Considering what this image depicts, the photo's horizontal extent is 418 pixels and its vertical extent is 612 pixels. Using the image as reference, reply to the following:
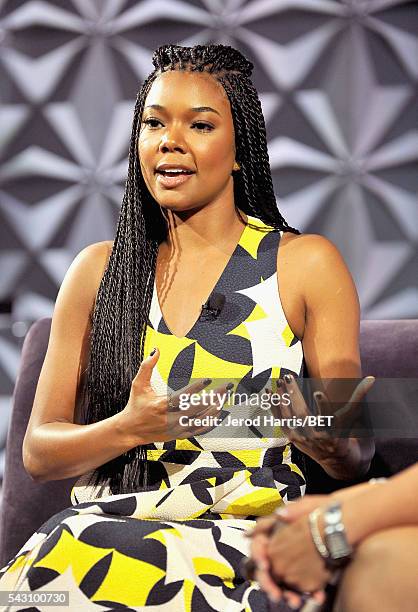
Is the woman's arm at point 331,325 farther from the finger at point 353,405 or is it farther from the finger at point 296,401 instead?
the finger at point 296,401

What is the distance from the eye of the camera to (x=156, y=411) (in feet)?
4.97

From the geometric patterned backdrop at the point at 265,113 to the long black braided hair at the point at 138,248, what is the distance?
1.12 m

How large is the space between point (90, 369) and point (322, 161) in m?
1.48

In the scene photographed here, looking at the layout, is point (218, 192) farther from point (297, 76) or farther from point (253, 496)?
point (297, 76)

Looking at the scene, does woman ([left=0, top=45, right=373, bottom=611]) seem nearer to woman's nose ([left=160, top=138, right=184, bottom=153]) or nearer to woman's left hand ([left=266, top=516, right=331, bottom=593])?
woman's nose ([left=160, top=138, right=184, bottom=153])

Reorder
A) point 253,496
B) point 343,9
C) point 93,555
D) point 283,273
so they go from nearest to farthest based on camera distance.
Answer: point 93,555, point 253,496, point 283,273, point 343,9

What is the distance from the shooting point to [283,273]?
1.85 meters

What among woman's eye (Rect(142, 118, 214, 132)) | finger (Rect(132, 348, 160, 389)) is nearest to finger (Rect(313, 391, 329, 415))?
finger (Rect(132, 348, 160, 389))

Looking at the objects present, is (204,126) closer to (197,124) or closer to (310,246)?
(197,124)

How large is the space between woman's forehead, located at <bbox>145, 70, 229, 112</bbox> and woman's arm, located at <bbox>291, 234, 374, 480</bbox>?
328mm

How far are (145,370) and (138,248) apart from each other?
509 millimetres

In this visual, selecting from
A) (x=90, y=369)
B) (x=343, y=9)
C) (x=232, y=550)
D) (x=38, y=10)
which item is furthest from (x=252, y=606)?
(x=38, y=10)

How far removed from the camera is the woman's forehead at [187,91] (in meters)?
1.79

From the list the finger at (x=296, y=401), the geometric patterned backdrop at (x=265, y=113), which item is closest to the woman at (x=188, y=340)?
the finger at (x=296, y=401)
